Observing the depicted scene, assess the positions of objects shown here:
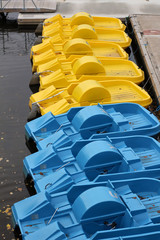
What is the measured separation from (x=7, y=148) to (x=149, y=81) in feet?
22.9

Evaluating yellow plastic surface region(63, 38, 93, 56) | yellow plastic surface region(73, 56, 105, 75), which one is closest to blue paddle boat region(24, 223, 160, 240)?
yellow plastic surface region(73, 56, 105, 75)

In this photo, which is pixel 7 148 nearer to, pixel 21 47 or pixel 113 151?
pixel 113 151

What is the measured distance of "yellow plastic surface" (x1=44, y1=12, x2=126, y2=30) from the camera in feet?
59.1

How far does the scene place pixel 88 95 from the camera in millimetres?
12148

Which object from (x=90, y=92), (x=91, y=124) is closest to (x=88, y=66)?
(x=90, y=92)

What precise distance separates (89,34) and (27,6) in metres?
6.23

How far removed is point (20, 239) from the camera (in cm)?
883

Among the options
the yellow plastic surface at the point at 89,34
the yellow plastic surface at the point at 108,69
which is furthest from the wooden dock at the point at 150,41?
the yellow plastic surface at the point at 89,34

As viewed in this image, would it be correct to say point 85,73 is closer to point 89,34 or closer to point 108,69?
point 108,69

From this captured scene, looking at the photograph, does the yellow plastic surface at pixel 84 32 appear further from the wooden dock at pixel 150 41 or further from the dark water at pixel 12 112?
the dark water at pixel 12 112

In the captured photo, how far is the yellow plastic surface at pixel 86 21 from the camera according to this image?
1802 cm

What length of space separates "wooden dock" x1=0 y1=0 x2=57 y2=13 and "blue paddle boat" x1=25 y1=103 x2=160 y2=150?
11.2 meters

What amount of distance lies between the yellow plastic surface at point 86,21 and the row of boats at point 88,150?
156 centimetres

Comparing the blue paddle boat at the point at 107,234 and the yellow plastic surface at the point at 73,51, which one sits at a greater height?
the yellow plastic surface at the point at 73,51
